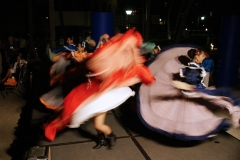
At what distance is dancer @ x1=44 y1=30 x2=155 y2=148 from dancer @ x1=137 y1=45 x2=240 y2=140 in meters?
0.71

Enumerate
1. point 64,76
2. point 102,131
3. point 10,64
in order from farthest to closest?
1. point 10,64
2. point 64,76
3. point 102,131

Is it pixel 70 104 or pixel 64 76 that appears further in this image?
pixel 64 76

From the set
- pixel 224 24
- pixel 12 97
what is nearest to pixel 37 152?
pixel 12 97

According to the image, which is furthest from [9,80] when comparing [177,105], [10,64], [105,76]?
[177,105]

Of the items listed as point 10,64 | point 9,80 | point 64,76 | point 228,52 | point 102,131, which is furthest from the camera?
point 10,64

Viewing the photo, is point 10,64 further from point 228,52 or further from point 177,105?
point 228,52

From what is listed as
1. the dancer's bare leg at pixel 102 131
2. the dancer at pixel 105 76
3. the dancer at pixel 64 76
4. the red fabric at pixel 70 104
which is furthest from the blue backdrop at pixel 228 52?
the red fabric at pixel 70 104

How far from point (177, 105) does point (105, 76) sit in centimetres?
141

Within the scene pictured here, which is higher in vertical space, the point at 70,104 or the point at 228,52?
the point at 228,52

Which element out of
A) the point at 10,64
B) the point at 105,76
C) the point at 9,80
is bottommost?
the point at 9,80

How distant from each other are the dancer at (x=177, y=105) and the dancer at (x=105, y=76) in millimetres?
706

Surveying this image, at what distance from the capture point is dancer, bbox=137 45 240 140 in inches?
140

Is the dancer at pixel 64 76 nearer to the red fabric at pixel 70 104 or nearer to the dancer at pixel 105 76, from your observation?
the red fabric at pixel 70 104

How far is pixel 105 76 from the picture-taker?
10.8 feet
